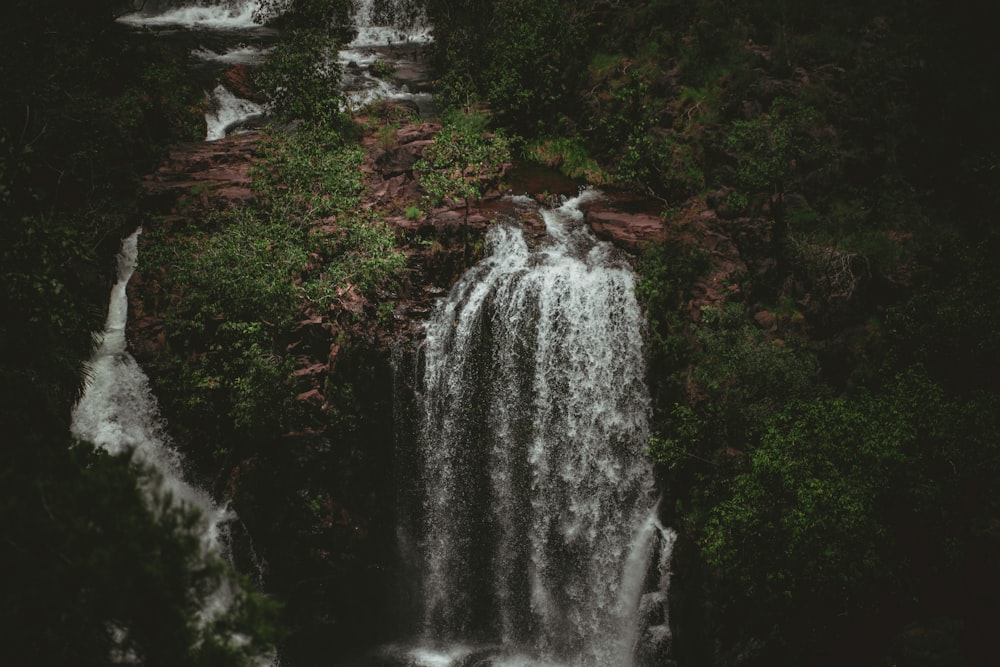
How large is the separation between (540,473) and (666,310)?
13.8 ft

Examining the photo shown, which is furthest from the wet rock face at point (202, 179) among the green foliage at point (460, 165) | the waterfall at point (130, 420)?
the green foliage at point (460, 165)

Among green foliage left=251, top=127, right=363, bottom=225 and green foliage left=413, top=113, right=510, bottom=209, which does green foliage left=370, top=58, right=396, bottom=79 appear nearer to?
green foliage left=413, top=113, right=510, bottom=209

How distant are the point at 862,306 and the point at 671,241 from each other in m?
3.75

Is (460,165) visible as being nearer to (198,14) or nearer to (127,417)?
(127,417)

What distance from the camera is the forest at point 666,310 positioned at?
7.61 m

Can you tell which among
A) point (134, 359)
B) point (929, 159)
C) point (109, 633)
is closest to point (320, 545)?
point (134, 359)

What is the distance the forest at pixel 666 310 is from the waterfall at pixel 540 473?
0.72m

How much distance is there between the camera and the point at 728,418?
433 inches

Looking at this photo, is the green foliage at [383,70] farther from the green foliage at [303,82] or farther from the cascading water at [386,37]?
the green foliage at [303,82]

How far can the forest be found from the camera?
25.0 ft

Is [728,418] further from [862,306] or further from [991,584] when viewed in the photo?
[991,584]

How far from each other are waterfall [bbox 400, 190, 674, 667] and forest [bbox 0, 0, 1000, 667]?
716 mm

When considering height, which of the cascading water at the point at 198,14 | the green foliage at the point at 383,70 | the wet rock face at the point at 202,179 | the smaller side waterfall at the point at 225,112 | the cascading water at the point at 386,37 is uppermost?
the cascading water at the point at 198,14

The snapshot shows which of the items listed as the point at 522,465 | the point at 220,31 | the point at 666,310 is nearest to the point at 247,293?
the point at 522,465
